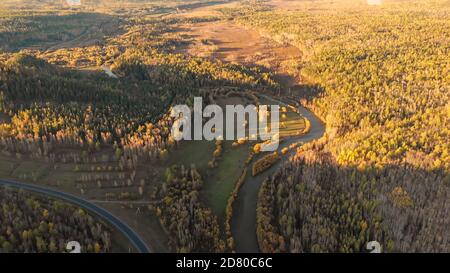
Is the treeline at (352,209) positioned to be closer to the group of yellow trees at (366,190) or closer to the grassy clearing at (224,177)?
the group of yellow trees at (366,190)

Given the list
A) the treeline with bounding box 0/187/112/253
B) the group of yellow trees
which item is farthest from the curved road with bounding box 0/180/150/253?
the group of yellow trees

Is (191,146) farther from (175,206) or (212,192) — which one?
(175,206)

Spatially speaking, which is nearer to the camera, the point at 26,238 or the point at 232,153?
the point at 26,238

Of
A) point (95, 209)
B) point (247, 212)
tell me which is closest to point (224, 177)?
point (247, 212)

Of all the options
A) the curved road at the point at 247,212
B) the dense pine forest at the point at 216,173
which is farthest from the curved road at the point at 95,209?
the curved road at the point at 247,212

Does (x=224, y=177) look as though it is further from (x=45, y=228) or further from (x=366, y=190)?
(x=45, y=228)

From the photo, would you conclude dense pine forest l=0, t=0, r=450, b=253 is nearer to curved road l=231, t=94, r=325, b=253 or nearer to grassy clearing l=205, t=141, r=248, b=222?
grassy clearing l=205, t=141, r=248, b=222
